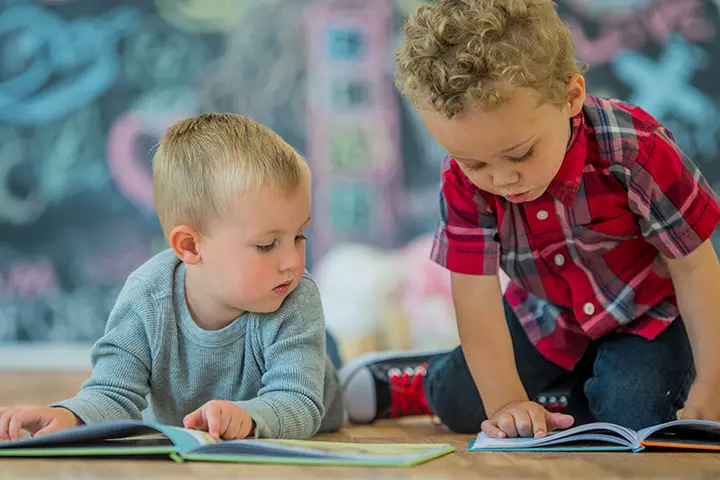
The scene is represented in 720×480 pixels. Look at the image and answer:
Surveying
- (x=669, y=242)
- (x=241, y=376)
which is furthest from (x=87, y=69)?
(x=669, y=242)

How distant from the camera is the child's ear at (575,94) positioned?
1026 mm

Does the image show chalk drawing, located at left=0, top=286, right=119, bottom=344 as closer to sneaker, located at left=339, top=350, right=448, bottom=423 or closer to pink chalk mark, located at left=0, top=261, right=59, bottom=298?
pink chalk mark, located at left=0, top=261, right=59, bottom=298

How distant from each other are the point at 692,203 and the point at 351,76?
1552 millimetres

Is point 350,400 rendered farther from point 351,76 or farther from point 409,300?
point 351,76

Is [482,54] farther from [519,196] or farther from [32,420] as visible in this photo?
[32,420]

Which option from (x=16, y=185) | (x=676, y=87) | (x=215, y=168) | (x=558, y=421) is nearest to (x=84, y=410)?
(x=215, y=168)

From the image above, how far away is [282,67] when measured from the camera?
255 cm

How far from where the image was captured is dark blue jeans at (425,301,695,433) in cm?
128

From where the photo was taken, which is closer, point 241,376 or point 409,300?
point 241,376

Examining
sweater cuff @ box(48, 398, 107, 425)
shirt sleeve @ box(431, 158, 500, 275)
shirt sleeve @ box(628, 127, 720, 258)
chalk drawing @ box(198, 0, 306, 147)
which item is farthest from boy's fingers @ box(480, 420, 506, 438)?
chalk drawing @ box(198, 0, 306, 147)

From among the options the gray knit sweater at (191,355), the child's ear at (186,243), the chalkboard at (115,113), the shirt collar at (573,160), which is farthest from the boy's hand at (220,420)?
the chalkboard at (115,113)

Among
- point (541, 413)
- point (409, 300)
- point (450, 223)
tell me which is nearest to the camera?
point (541, 413)

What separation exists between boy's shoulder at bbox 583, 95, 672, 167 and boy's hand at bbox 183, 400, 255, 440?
1.79 feet

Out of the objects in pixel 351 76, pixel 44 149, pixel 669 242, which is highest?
pixel 351 76
